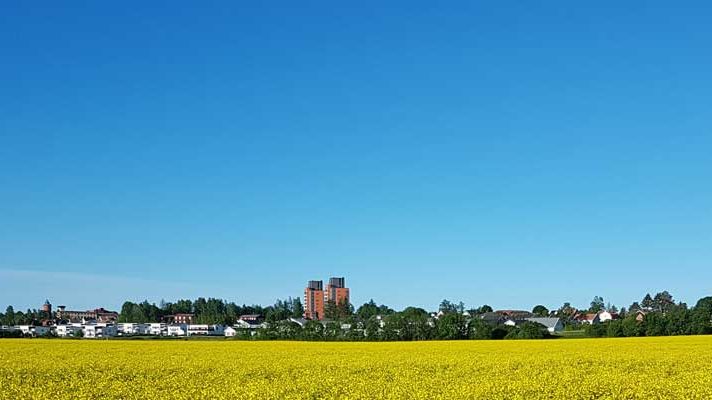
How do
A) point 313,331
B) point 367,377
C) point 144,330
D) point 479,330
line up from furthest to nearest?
point 144,330 < point 313,331 < point 479,330 < point 367,377

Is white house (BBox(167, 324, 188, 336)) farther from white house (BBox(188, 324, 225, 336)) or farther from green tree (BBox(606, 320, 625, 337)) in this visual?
green tree (BBox(606, 320, 625, 337))

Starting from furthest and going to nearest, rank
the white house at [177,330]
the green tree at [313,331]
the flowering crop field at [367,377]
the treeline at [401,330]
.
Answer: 1. the white house at [177,330]
2. the green tree at [313,331]
3. the treeline at [401,330]
4. the flowering crop field at [367,377]

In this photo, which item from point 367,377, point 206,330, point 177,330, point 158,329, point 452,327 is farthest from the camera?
point 158,329

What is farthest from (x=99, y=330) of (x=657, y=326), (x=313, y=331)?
(x=657, y=326)

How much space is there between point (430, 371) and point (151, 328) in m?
161

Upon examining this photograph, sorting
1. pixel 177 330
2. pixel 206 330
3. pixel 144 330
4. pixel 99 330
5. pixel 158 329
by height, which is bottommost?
pixel 206 330

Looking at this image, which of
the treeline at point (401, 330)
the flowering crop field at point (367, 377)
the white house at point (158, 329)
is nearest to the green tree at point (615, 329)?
the treeline at point (401, 330)

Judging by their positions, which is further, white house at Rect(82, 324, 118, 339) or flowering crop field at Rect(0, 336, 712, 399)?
white house at Rect(82, 324, 118, 339)

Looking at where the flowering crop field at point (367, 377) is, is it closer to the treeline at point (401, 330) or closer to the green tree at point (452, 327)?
the treeline at point (401, 330)

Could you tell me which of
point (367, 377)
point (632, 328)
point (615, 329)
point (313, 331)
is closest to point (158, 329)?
point (313, 331)

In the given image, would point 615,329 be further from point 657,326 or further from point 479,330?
point 479,330

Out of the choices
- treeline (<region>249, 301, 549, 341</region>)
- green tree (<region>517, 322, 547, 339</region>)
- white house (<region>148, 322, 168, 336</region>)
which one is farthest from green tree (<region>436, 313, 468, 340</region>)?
white house (<region>148, 322, 168, 336</region>)

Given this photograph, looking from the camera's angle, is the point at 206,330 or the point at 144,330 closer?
the point at 206,330

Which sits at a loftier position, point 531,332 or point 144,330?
point 144,330
